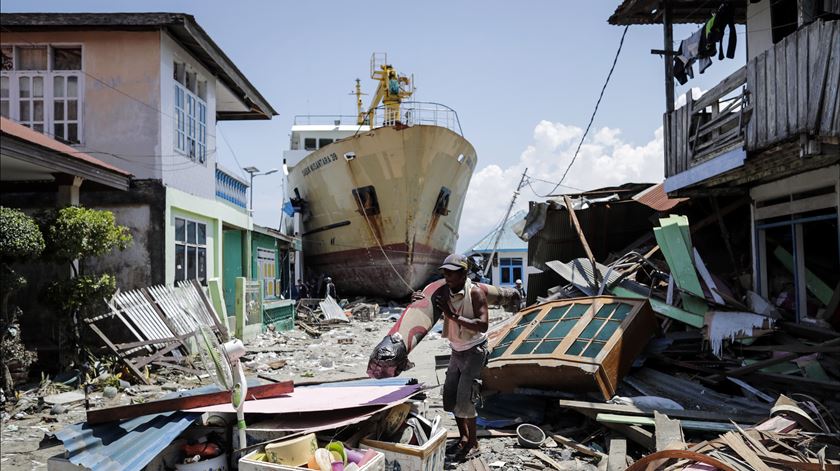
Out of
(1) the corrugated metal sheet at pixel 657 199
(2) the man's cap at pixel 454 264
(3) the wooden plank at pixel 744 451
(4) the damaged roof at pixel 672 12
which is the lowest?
(3) the wooden plank at pixel 744 451

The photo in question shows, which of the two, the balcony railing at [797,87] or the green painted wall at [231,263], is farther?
the green painted wall at [231,263]

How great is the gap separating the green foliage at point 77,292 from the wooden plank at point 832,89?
8134 millimetres

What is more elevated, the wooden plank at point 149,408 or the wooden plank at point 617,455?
the wooden plank at point 149,408

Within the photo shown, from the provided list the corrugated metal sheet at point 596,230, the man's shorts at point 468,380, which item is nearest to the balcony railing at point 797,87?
the man's shorts at point 468,380

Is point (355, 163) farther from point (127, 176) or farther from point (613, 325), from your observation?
point (613, 325)

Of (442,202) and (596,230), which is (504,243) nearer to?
(442,202)

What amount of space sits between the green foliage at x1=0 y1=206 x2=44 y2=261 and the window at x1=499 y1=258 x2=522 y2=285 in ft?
75.0

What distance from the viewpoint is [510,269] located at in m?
27.7

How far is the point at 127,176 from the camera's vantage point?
8586mm

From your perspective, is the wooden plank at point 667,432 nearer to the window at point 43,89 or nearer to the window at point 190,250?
the window at point 190,250

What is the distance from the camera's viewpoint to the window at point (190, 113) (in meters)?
10.4

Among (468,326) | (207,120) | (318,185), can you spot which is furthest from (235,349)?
(318,185)

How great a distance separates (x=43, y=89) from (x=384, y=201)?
1090 centimetres

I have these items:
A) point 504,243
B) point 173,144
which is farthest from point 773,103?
point 504,243
